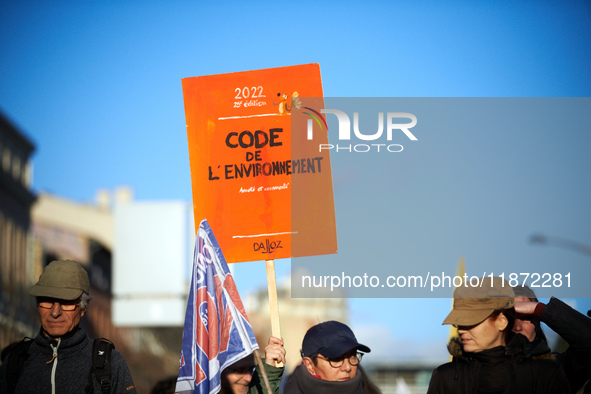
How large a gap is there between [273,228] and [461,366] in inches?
65.4

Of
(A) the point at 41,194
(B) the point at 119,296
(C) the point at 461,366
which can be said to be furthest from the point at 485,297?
(A) the point at 41,194

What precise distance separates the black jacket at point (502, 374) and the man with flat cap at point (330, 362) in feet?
1.51

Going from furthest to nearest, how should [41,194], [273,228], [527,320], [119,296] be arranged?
[41,194]
[119,296]
[273,228]
[527,320]

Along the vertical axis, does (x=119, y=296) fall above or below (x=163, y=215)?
below

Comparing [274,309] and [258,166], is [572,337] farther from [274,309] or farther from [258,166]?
[258,166]

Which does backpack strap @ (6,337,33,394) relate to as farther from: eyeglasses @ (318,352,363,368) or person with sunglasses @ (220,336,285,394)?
eyeglasses @ (318,352,363,368)

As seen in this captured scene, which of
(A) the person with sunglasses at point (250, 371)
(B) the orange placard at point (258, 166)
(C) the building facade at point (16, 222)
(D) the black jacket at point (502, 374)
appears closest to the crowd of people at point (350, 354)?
(D) the black jacket at point (502, 374)

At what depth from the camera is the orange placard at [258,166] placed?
545 cm

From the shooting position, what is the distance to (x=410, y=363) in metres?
73.8

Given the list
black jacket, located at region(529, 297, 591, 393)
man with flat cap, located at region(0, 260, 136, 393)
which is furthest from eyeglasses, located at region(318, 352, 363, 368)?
man with flat cap, located at region(0, 260, 136, 393)

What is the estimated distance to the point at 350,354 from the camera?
15.1 ft

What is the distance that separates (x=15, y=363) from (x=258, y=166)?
79.1 inches

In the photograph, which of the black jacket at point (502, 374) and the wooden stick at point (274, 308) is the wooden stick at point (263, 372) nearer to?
the wooden stick at point (274, 308)

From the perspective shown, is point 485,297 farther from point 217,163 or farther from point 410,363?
point 410,363
